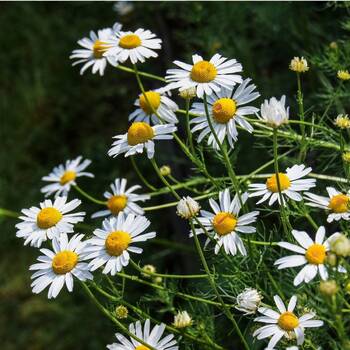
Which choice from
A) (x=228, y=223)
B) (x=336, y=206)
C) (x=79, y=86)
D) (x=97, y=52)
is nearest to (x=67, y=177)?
(x=97, y=52)

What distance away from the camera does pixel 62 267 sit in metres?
1.47

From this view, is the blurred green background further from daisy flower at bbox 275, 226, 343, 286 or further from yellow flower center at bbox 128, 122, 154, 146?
daisy flower at bbox 275, 226, 343, 286

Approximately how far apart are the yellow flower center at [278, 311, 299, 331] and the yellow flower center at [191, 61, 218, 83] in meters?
0.55

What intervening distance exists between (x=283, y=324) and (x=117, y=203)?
663mm

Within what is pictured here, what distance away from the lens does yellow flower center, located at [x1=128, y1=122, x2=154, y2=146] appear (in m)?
1.61

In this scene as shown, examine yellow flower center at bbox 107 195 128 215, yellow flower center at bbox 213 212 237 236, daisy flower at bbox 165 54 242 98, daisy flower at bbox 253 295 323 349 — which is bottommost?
daisy flower at bbox 253 295 323 349

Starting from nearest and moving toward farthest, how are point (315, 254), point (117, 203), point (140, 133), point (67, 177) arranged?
point (315, 254) < point (140, 133) < point (117, 203) < point (67, 177)

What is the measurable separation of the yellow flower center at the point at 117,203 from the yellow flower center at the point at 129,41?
0.41 metres

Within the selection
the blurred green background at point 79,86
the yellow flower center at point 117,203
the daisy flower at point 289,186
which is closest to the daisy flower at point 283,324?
the daisy flower at point 289,186

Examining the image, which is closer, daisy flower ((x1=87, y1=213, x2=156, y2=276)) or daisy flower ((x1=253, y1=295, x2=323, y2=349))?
daisy flower ((x1=253, y1=295, x2=323, y2=349))

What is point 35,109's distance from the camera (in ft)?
11.5

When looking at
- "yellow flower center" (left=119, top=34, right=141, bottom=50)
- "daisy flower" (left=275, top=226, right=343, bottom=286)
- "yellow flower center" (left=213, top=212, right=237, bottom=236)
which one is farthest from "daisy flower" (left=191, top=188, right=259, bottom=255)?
"yellow flower center" (left=119, top=34, right=141, bottom=50)

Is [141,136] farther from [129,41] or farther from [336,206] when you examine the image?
[336,206]

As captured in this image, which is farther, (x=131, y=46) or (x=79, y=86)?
(x=79, y=86)
